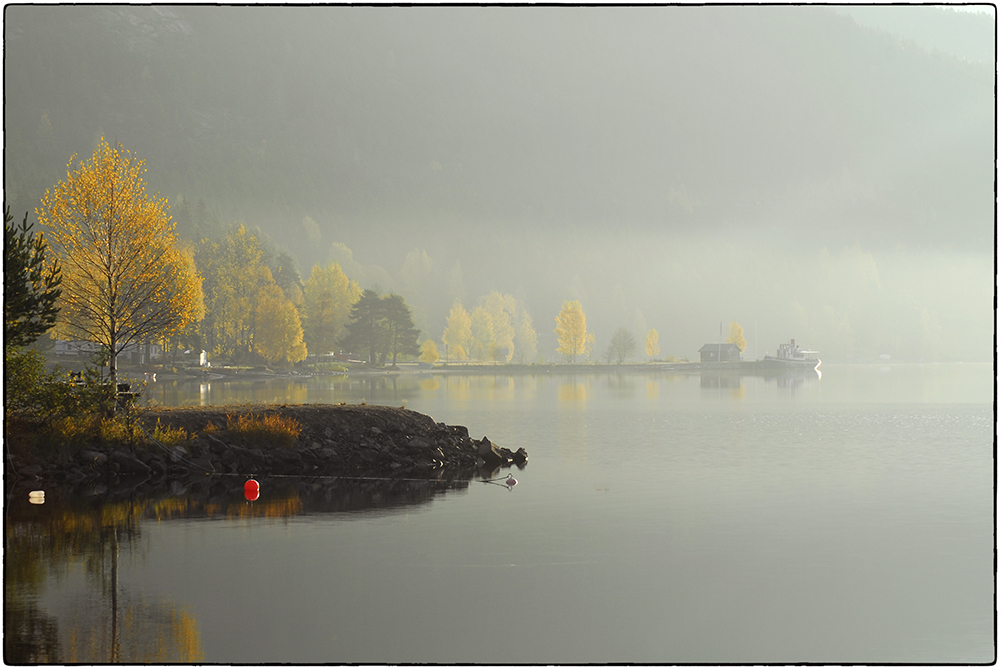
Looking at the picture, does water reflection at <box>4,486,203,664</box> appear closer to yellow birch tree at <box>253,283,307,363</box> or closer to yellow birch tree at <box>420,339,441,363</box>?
yellow birch tree at <box>253,283,307,363</box>

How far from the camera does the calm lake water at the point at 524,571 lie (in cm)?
1249

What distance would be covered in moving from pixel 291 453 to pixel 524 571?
1394 cm

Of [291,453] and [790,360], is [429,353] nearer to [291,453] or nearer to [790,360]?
[790,360]

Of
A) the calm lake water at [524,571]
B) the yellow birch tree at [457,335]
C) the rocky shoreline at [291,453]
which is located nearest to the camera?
the calm lake water at [524,571]

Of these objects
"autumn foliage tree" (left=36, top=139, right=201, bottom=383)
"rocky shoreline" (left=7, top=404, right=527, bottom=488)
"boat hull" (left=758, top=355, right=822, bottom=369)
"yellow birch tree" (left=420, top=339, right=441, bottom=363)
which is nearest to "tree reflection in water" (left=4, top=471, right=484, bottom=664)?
"rocky shoreline" (left=7, top=404, right=527, bottom=488)

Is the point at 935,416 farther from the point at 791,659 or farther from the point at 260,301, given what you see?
the point at 260,301

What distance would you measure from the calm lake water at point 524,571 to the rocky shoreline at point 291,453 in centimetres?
200

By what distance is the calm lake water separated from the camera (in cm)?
1249

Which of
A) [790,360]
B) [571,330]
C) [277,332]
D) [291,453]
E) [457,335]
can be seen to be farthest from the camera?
[790,360]

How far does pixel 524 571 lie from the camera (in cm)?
1630

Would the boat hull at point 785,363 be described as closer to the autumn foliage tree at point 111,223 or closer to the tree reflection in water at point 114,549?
the tree reflection in water at point 114,549

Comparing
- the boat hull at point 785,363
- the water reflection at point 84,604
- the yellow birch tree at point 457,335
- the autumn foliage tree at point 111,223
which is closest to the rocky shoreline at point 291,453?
the autumn foliage tree at point 111,223

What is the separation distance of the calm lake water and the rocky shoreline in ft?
6.56

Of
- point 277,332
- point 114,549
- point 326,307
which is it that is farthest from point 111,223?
point 326,307
